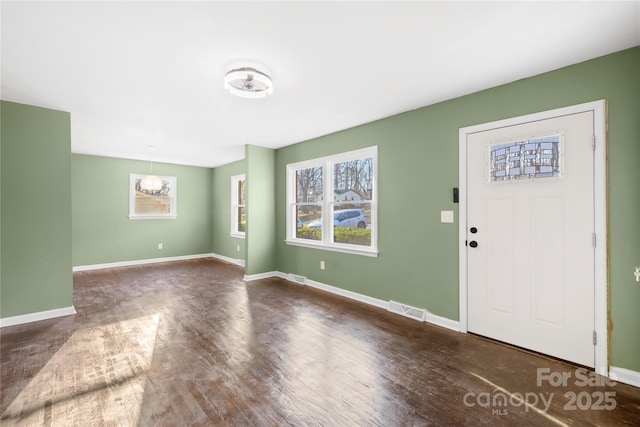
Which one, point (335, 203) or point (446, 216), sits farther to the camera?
point (335, 203)

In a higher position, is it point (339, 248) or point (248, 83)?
point (248, 83)

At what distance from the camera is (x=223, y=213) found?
7461mm

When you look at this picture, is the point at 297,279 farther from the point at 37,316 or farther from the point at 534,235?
the point at 534,235

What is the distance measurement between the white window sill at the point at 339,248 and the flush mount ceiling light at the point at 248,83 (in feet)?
8.00

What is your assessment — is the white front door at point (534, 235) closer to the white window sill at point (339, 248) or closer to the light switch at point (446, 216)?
the light switch at point (446, 216)

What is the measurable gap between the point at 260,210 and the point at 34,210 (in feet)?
10.0

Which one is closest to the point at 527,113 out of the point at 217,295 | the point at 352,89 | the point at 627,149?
the point at 627,149

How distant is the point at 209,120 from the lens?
391cm

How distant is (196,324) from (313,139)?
330 centimetres

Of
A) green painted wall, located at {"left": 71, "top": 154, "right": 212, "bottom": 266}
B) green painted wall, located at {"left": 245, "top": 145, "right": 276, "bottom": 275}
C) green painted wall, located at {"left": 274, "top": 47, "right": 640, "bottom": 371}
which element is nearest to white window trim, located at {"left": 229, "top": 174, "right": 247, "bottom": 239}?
green painted wall, located at {"left": 71, "top": 154, "right": 212, "bottom": 266}

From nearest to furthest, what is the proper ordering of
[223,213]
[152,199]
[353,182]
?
[353,182] → [152,199] → [223,213]

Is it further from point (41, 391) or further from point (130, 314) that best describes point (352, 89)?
point (130, 314)

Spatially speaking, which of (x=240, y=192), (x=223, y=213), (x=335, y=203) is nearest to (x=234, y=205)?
(x=240, y=192)

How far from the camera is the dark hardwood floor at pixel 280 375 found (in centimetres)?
181
